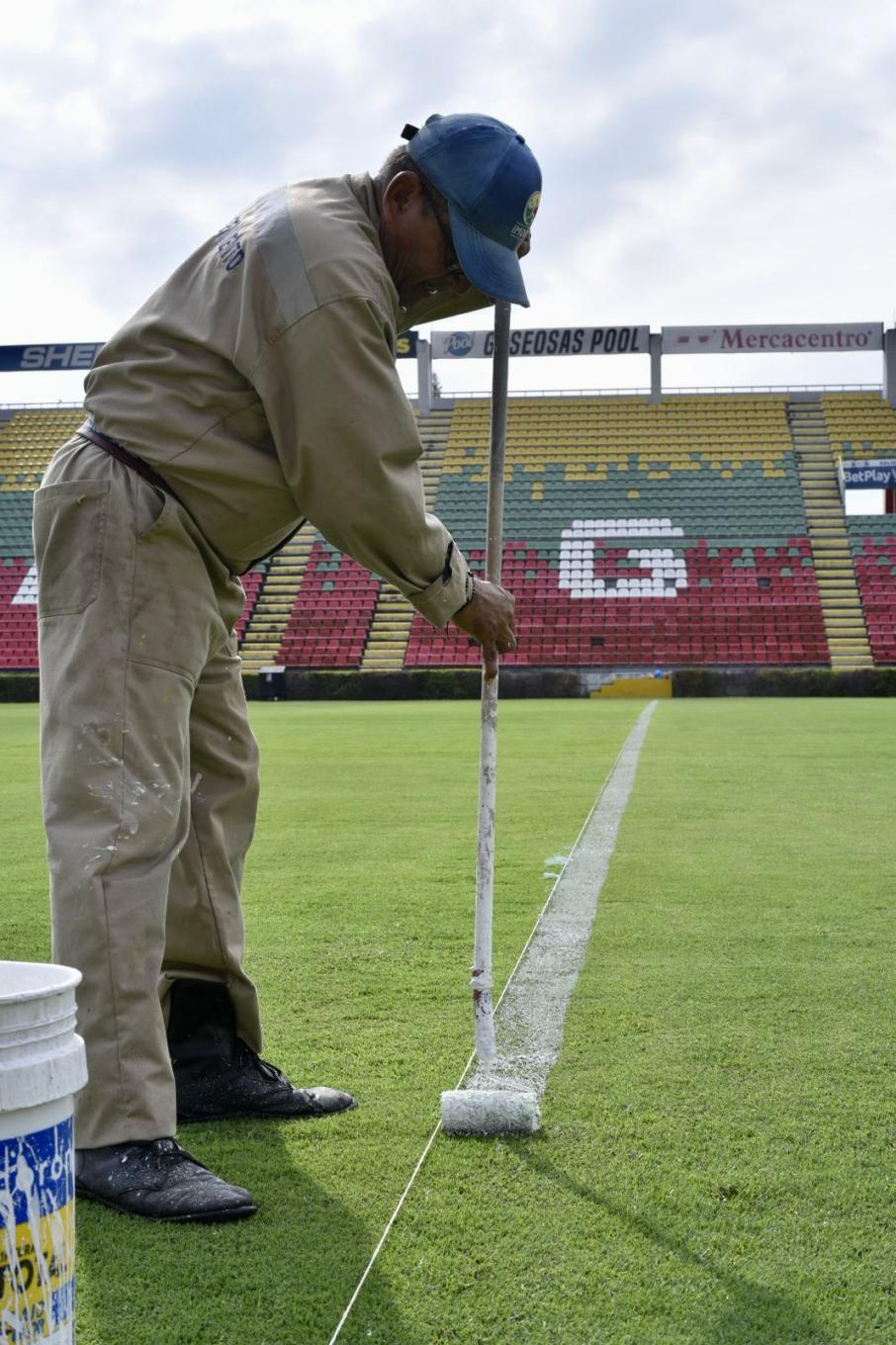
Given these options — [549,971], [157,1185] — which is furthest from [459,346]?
[157,1185]

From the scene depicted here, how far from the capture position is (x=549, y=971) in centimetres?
358

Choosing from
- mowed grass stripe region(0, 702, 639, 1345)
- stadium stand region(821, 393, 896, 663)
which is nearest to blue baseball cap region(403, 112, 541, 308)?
mowed grass stripe region(0, 702, 639, 1345)

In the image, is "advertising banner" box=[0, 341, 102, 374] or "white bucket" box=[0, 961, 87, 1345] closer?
"white bucket" box=[0, 961, 87, 1345]

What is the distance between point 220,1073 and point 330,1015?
1.99 ft

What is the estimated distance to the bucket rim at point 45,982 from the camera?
139cm

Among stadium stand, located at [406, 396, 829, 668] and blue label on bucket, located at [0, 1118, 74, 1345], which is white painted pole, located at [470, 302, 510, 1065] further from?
stadium stand, located at [406, 396, 829, 668]

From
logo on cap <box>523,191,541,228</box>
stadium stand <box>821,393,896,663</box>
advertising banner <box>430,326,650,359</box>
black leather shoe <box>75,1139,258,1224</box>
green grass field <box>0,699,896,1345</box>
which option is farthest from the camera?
advertising banner <box>430,326,650,359</box>

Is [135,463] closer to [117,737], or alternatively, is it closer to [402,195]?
[117,737]

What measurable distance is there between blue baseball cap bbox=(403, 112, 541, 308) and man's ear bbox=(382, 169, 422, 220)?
0.10 ft

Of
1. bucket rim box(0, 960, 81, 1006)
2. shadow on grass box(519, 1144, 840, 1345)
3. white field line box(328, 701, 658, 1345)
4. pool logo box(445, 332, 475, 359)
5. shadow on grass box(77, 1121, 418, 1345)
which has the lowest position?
shadow on grass box(77, 1121, 418, 1345)

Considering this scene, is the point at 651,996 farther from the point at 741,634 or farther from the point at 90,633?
the point at 741,634

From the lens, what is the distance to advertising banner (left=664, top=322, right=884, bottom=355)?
116 ft

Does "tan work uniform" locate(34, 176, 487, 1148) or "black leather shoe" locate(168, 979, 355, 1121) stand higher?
"tan work uniform" locate(34, 176, 487, 1148)

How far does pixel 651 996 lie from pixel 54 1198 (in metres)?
2.12
